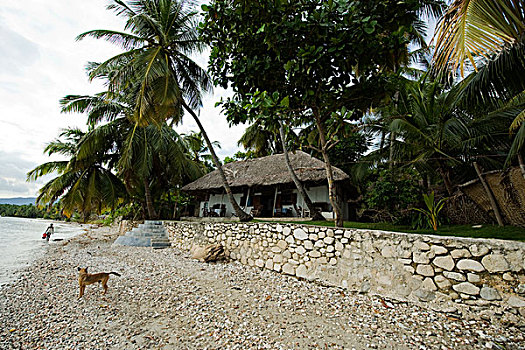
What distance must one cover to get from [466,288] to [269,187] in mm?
8966

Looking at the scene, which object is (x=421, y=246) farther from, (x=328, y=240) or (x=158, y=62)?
(x=158, y=62)

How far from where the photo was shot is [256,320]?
10.8ft

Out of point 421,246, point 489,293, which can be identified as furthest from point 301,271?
point 489,293

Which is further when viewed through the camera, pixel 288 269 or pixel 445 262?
pixel 288 269

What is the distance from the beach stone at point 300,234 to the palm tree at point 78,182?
10.1 m

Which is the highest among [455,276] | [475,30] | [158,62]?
[158,62]

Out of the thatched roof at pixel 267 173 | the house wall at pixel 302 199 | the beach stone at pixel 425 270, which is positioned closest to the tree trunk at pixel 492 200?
the beach stone at pixel 425 270

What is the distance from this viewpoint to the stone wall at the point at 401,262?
305 centimetres

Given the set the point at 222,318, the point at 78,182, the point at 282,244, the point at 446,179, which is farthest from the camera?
the point at 78,182

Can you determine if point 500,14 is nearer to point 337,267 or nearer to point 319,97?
point 319,97

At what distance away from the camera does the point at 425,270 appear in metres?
3.61

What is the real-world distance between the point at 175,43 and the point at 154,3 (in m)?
1.59

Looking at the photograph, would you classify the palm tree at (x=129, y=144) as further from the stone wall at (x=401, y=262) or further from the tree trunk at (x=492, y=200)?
the tree trunk at (x=492, y=200)

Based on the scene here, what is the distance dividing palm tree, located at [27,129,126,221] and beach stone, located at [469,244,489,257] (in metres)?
13.0
